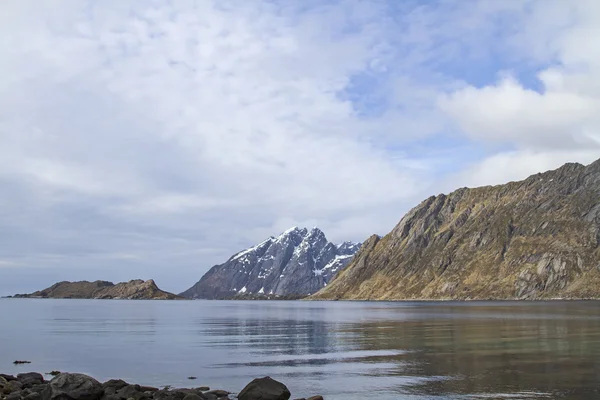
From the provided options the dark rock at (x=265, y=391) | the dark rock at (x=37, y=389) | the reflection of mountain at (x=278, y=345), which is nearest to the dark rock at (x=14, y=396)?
the dark rock at (x=37, y=389)

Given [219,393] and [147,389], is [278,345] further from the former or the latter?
[219,393]

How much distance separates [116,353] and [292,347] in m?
25.2

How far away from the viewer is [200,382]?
5256cm

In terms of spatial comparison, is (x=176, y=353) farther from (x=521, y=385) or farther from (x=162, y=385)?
(x=521, y=385)

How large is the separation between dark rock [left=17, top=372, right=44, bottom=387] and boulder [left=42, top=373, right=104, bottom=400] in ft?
29.5

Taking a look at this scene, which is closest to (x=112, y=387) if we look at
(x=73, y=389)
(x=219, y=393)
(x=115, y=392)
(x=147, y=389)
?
(x=115, y=392)

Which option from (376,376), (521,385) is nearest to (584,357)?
(521,385)

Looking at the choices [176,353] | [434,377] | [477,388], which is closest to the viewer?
[477,388]

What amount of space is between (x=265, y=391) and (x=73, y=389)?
14.9 m

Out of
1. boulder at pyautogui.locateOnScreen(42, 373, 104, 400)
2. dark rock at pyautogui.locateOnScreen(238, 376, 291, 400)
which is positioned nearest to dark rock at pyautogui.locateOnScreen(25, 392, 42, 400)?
boulder at pyautogui.locateOnScreen(42, 373, 104, 400)

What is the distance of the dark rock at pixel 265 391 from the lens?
4100 cm

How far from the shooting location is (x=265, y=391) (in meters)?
41.4

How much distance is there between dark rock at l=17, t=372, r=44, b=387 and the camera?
164 ft

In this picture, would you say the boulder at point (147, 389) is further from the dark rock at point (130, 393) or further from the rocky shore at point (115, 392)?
the dark rock at point (130, 393)
